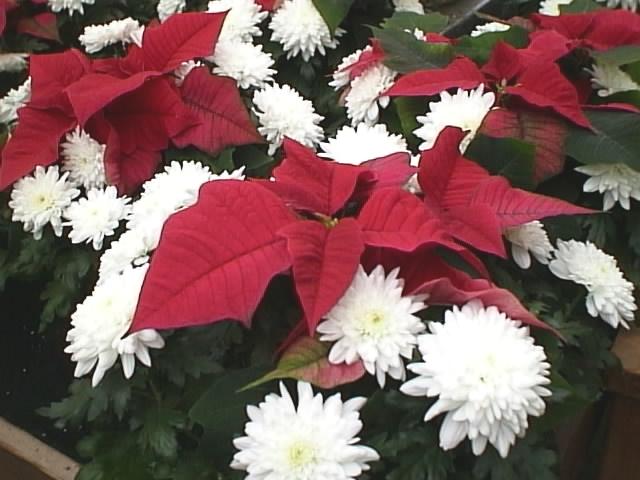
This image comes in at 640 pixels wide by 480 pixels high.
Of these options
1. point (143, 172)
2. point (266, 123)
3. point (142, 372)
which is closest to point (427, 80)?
point (266, 123)

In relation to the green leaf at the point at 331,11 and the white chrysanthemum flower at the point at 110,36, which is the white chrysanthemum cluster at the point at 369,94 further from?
the white chrysanthemum flower at the point at 110,36

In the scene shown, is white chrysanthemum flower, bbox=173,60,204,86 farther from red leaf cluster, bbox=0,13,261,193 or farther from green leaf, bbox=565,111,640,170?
green leaf, bbox=565,111,640,170

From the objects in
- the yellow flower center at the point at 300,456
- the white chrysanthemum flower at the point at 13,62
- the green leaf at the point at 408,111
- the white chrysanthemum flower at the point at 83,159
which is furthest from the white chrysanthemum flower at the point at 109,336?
the white chrysanthemum flower at the point at 13,62

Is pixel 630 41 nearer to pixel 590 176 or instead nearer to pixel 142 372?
pixel 590 176

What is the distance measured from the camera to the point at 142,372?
0.64m

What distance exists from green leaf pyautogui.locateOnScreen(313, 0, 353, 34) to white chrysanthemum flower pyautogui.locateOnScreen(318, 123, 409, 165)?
21 cm

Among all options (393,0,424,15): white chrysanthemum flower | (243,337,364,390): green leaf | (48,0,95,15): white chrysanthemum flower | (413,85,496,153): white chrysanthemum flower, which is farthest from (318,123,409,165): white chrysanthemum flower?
(48,0,95,15): white chrysanthemum flower

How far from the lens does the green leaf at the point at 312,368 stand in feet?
1.90

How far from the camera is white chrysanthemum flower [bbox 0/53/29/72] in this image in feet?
3.54

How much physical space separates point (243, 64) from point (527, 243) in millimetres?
387

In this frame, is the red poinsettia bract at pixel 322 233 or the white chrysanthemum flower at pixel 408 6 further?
the white chrysanthemum flower at pixel 408 6

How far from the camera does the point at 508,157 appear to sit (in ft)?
2.57

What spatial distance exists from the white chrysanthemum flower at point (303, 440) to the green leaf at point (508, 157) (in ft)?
0.97

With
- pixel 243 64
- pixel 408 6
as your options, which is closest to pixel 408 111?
pixel 243 64
